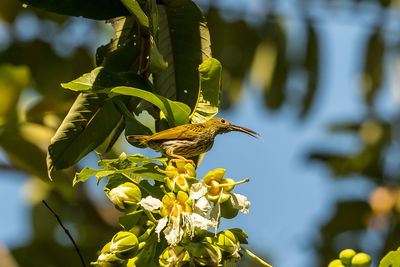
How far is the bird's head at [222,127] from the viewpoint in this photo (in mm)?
1682

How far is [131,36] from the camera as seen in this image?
163 centimetres

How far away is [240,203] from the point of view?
4.13 feet

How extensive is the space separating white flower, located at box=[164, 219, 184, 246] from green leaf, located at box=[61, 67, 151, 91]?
0.41 meters

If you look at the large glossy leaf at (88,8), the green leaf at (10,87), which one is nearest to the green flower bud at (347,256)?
the large glossy leaf at (88,8)

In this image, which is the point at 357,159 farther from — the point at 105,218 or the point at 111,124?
the point at 111,124

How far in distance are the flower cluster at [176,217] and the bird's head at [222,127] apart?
37 centimetres

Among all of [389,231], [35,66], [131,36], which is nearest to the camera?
[131,36]

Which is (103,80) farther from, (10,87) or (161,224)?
(10,87)

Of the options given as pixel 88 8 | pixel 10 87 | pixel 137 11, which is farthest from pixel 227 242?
pixel 10 87

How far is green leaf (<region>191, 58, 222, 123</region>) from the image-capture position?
4.76 feet

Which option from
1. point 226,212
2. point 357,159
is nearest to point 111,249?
point 226,212

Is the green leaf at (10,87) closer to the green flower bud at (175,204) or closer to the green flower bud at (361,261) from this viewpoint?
the green flower bud at (175,204)

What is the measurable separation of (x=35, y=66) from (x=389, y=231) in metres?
2.71

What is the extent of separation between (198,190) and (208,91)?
1.18 ft
